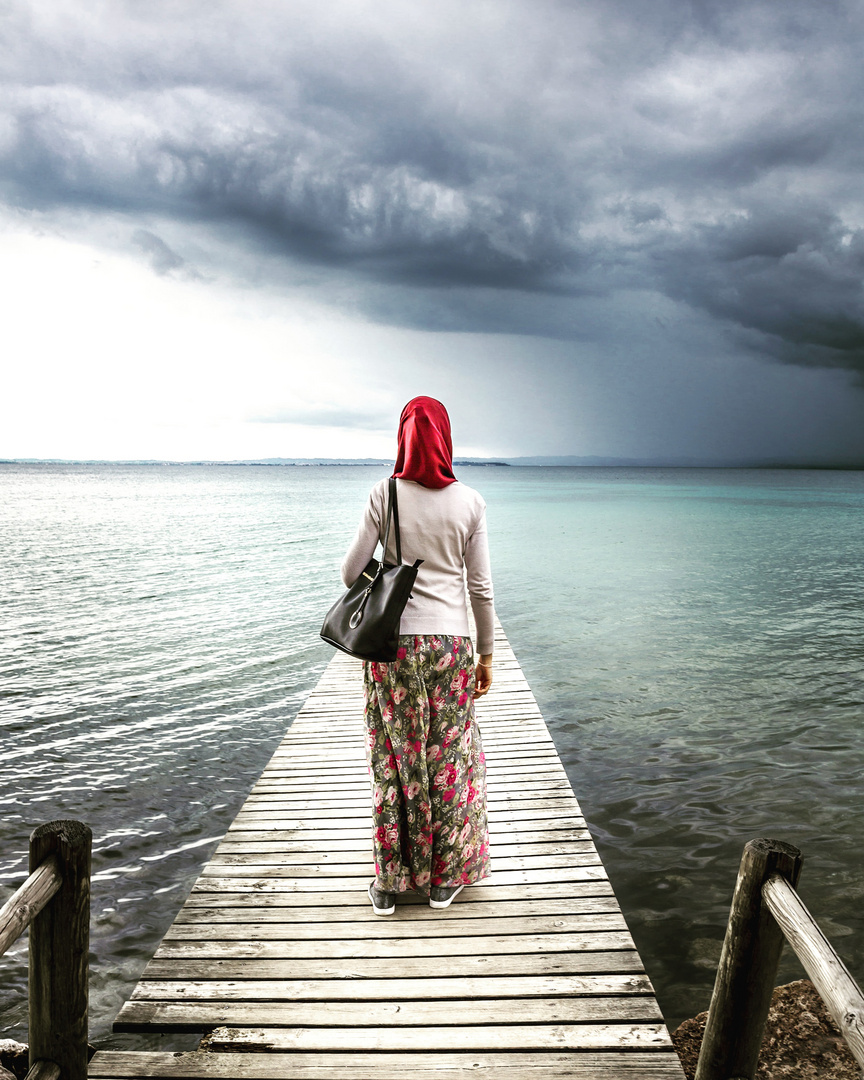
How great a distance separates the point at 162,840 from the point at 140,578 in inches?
540

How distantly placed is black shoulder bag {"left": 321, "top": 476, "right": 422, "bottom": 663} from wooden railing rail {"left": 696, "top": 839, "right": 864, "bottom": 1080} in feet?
4.94

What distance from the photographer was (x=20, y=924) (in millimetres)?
1900

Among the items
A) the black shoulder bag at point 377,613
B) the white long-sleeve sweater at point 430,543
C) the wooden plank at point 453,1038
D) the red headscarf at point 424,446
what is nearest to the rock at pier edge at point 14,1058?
the wooden plank at point 453,1038

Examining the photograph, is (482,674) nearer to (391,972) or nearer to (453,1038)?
(391,972)

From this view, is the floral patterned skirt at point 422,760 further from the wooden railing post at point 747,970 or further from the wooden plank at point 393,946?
the wooden railing post at point 747,970

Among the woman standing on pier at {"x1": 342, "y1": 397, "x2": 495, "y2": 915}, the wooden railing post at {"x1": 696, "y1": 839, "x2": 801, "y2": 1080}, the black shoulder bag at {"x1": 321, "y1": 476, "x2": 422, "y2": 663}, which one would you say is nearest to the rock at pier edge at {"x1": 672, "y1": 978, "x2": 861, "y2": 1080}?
the wooden railing post at {"x1": 696, "y1": 839, "x2": 801, "y2": 1080}

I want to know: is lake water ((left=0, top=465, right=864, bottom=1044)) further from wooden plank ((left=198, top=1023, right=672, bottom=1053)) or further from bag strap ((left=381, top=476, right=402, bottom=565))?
bag strap ((left=381, top=476, right=402, bottom=565))

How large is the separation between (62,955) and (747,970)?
2240 millimetres

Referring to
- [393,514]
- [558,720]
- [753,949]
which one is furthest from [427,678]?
[558,720]

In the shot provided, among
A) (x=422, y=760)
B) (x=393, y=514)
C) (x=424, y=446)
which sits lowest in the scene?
(x=422, y=760)

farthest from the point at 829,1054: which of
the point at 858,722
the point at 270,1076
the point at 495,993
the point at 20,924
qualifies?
the point at 858,722

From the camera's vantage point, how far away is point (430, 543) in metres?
3.04

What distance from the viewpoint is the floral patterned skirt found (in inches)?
120

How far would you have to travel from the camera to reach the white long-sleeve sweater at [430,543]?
3.03m
